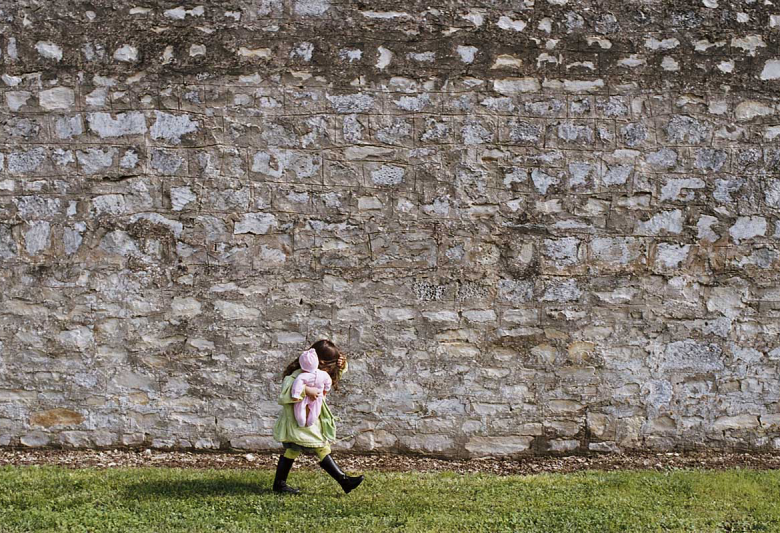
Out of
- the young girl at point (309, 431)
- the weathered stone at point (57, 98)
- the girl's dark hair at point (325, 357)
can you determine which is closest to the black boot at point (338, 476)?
the young girl at point (309, 431)

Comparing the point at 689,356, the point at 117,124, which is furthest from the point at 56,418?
the point at 689,356

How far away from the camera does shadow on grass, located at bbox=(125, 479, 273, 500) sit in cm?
466

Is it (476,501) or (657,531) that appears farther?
(476,501)

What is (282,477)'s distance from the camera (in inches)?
184

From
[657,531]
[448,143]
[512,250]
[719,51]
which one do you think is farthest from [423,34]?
[657,531]

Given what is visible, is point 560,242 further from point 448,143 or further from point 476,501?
point 476,501

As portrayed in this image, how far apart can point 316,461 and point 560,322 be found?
6.65 ft

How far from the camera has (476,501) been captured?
15.4 feet

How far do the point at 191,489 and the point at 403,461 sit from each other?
152 cm

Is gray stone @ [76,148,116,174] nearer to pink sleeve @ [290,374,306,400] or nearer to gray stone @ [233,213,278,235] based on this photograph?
gray stone @ [233,213,278,235]

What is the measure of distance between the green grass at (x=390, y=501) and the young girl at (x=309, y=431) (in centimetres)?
14

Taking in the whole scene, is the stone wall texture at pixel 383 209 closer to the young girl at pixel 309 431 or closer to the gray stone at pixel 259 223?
the gray stone at pixel 259 223

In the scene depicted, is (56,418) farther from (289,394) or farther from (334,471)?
(334,471)

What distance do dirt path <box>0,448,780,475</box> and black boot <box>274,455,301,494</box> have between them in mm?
679
